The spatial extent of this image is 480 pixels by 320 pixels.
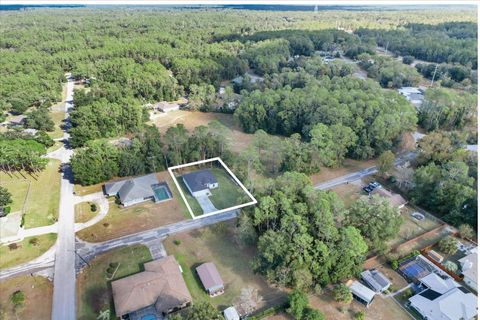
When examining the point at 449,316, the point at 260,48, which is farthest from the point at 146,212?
the point at 260,48

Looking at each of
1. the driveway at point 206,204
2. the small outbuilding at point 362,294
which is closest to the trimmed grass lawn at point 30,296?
the driveway at point 206,204

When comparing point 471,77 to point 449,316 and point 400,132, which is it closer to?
point 400,132

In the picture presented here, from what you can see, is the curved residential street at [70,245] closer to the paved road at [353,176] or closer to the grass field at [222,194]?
the paved road at [353,176]

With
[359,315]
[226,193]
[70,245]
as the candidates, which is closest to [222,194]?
[226,193]

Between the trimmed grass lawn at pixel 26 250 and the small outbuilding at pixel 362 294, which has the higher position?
the trimmed grass lawn at pixel 26 250

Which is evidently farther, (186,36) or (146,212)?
(186,36)
